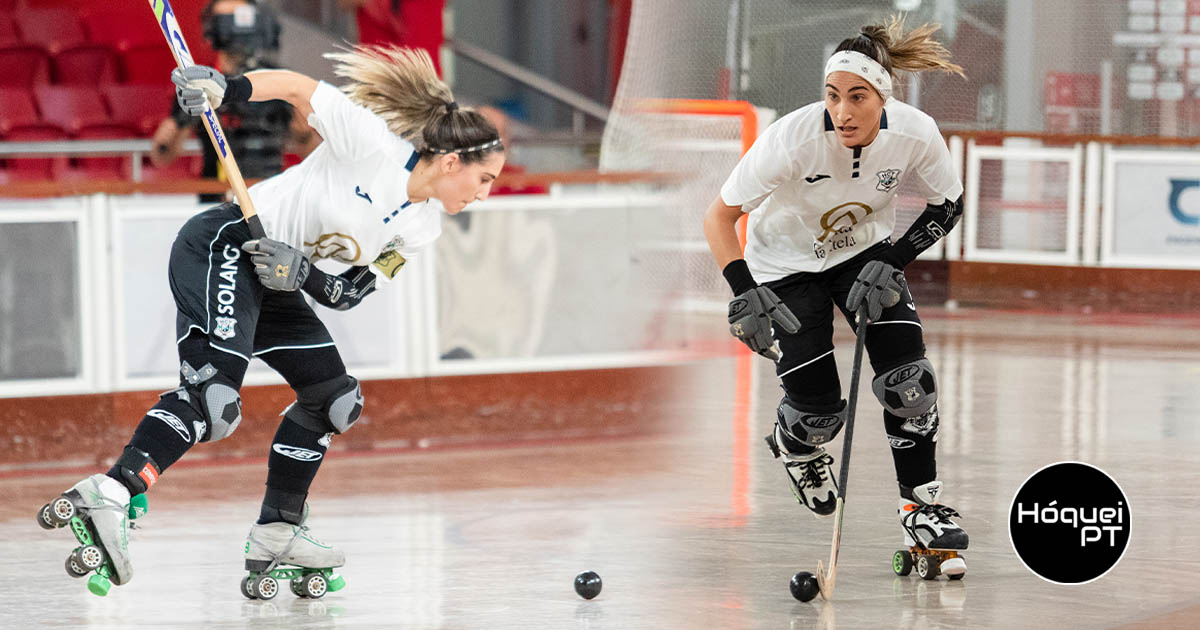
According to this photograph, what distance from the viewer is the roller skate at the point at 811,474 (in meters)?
4.83

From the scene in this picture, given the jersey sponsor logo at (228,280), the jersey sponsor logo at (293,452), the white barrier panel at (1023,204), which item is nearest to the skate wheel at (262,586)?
the jersey sponsor logo at (293,452)

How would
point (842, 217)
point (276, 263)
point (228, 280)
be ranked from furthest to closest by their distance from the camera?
point (842, 217) → point (228, 280) → point (276, 263)

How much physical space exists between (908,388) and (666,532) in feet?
3.77

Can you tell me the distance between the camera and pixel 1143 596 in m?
4.35

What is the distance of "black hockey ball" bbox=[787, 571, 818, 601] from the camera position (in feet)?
13.9

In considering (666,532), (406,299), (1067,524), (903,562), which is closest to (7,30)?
(406,299)

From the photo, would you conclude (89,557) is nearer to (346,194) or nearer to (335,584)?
(335,584)

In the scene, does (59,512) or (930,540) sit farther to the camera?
(930,540)

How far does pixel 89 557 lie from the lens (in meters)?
3.71

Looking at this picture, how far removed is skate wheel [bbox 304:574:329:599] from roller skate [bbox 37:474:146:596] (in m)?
0.72

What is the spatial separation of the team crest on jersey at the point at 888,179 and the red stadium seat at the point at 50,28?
7.23m

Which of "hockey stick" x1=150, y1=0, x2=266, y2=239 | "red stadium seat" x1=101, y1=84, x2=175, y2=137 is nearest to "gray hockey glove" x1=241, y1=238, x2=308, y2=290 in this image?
"hockey stick" x1=150, y1=0, x2=266, y2=239

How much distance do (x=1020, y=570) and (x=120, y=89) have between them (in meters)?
7.01

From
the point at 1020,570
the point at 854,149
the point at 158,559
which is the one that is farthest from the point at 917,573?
the point at 158,559
